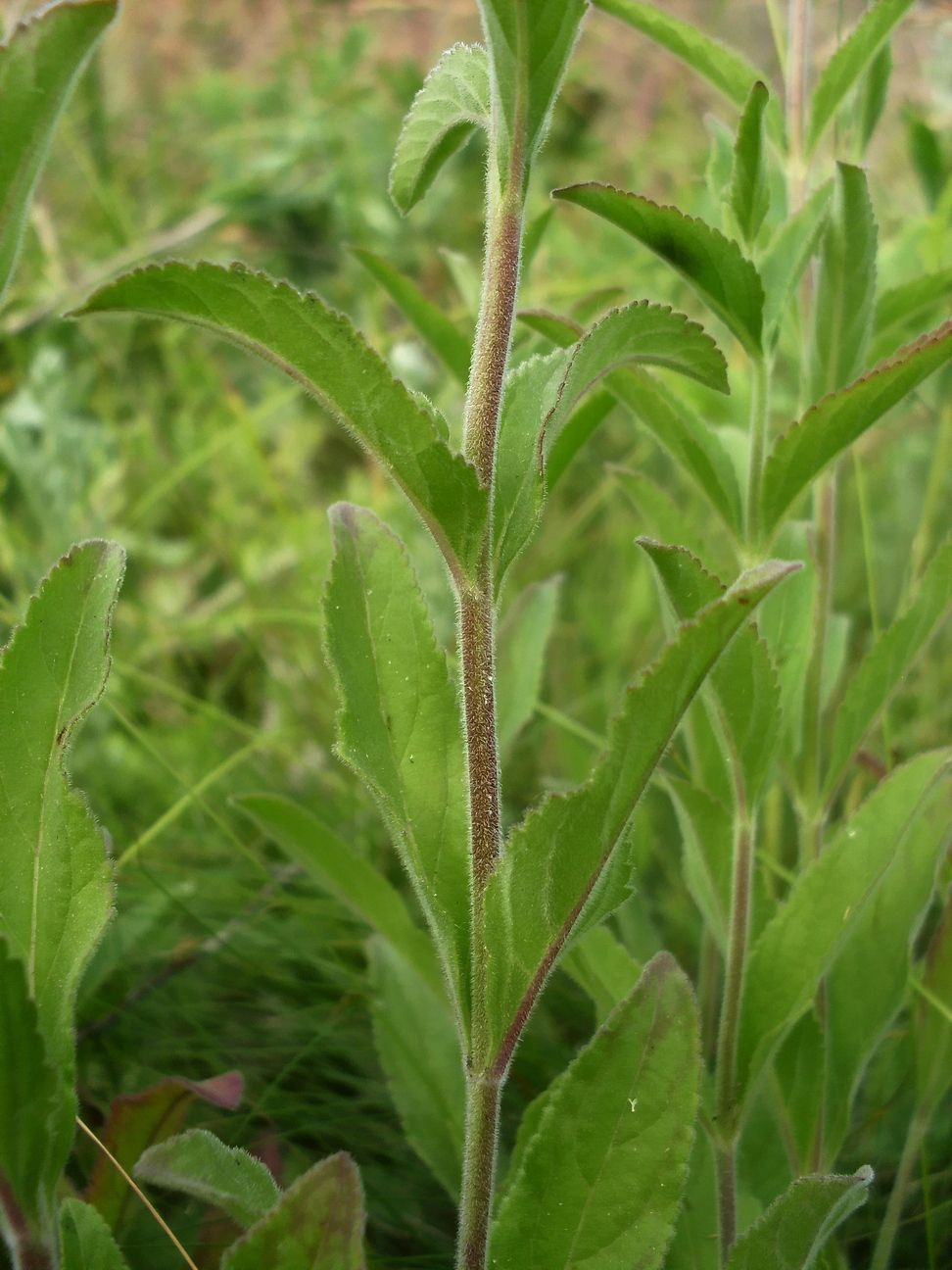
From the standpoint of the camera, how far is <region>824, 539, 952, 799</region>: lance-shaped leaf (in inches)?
28.0

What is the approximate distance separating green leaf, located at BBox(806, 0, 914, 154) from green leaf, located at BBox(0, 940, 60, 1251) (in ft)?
2.41

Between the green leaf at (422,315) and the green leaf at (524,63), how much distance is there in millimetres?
313

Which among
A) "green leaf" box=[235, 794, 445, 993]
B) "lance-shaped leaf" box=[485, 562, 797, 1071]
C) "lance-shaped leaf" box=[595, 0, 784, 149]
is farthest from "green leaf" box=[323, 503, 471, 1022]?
"lance-shaped leaf" box=[595, 0, 784, 149]

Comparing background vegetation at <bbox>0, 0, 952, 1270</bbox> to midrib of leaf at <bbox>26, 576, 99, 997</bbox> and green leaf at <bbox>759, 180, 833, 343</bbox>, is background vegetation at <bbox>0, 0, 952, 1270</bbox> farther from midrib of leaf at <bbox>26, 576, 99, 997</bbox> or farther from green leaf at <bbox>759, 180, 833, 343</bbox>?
midrib of leaf at <bbox>26, 576, 99, 997</bbox>

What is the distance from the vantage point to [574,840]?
0.52 meters

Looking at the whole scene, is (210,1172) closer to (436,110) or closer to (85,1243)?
(85,1243)

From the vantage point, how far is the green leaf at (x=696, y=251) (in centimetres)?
59

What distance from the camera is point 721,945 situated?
73 cm

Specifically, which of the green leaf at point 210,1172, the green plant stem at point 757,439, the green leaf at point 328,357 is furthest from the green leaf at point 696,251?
the green leaf at point 210,1172

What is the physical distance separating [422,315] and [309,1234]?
0.60 metres

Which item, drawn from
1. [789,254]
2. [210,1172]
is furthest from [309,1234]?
[789,254]

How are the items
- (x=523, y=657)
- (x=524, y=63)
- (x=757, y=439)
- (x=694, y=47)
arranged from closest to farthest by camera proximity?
(x=524, y=63)
(x=757, y=439)
(x=694, y=47)
(x=523, y=657)

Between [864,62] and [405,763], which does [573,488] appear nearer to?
[864,62]

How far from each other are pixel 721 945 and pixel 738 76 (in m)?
0.60
